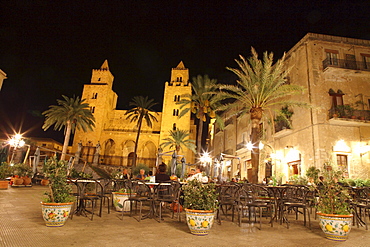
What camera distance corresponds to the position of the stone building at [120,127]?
40344mm

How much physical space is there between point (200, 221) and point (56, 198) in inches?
112

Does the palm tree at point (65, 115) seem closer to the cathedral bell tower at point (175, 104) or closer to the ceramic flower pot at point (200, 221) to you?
the cathedral bell tower at point (175, 104)

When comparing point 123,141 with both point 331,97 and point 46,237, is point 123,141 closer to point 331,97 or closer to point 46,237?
point 331,97

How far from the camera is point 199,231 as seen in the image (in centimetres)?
470

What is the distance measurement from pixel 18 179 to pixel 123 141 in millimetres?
26246

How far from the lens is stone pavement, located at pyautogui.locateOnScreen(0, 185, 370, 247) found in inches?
156

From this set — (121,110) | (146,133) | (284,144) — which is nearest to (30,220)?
(284,144)

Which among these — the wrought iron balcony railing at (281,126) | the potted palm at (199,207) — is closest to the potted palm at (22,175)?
the potted palm at (199,207)

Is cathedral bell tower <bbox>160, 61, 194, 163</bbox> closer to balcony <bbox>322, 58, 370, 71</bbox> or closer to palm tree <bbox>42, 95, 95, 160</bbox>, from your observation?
palm tree <bbox>42, 95, 95, 160</bbox>

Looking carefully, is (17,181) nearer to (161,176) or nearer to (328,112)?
(161,176)

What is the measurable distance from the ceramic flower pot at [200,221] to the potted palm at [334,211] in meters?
2.32

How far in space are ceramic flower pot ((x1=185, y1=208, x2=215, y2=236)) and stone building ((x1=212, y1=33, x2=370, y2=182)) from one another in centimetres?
1125

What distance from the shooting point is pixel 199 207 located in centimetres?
488

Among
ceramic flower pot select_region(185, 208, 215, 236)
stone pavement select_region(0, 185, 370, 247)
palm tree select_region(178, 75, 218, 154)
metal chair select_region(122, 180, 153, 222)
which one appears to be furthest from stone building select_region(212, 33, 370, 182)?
ceramic flower pot select_region(185, 208, 215, 236)
